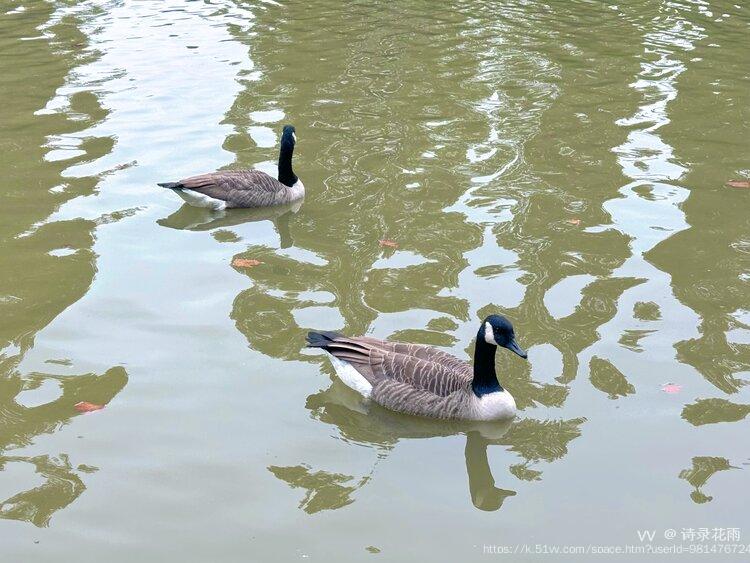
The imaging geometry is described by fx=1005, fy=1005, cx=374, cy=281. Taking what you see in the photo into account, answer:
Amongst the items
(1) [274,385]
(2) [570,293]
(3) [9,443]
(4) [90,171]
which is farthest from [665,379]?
(4) [90,171]

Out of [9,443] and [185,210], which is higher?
[9,443]

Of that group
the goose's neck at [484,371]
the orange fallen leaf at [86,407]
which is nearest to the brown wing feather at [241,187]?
the orange fallen leaf at [86,407]

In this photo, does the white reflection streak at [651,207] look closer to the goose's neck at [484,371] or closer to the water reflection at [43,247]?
the goose's neck at [484,371]

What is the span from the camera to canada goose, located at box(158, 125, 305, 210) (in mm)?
11352

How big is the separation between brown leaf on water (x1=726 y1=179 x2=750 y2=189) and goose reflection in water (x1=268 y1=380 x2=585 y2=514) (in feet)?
19.0

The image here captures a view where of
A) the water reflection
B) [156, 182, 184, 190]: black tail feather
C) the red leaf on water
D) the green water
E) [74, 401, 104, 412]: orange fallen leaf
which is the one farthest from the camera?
[156, 182, 184, 190]: black tail feather

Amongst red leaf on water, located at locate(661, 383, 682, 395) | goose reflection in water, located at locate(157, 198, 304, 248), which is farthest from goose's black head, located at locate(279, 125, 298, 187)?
red leaf on water, located at locate(661, 383, 682, 395)

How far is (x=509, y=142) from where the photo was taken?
45.4 feet

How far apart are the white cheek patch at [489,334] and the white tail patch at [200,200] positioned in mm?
4968

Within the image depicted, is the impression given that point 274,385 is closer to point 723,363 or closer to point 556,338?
point 556,338

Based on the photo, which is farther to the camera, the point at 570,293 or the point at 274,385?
the point at 570,293

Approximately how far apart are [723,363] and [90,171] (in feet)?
26.2

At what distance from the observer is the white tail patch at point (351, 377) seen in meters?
7.80

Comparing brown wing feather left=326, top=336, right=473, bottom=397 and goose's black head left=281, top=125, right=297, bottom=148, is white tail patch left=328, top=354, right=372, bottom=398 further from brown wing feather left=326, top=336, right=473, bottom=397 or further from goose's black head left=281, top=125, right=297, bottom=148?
goose's black head left=281, top=125, right=297, bottom=148
